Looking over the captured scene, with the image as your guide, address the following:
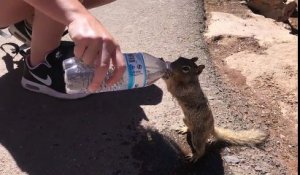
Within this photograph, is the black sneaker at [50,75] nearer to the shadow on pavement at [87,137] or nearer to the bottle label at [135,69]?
the shadow on pavement at [87,137]

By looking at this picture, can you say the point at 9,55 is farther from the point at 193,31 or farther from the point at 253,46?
the point at 253,46

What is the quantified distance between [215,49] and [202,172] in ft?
4.75

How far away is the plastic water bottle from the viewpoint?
2.22m

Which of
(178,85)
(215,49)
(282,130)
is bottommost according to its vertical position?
(282,130)

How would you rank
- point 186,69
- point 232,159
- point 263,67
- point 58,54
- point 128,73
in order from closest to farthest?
point 128,73 < point 186,69 < point 232,159 < point 58,54 < point 263,67

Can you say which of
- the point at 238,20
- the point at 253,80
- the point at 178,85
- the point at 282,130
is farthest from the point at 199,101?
the point at 238,20

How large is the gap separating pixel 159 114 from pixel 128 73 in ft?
2.83

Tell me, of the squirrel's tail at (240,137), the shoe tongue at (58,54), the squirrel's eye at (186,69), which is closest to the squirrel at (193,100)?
the squirrel's eye at (186,69)

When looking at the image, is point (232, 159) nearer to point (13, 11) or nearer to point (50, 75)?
point (50, 75)

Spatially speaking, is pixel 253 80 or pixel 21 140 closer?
pixel 21 140

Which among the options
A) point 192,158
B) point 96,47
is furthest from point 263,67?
point 96,47

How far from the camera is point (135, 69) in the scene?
2.22m

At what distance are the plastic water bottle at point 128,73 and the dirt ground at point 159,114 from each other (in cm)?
46

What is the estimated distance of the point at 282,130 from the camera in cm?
317
